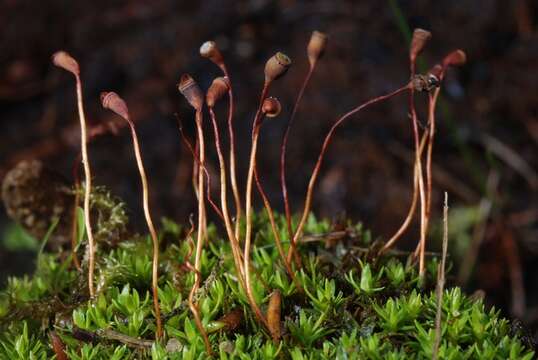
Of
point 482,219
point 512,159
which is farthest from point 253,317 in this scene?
point 512,159

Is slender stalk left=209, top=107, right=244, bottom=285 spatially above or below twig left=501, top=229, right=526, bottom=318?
above

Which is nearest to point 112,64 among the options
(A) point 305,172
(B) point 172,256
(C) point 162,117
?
(C) point 162,117

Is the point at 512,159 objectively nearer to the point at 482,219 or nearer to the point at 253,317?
the point at 482,219

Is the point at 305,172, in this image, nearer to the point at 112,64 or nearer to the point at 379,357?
the point at 112,64

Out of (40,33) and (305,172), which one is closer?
(305,172)

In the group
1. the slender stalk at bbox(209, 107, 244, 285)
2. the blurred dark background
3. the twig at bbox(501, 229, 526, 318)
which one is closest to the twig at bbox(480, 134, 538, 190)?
the blurred dark background

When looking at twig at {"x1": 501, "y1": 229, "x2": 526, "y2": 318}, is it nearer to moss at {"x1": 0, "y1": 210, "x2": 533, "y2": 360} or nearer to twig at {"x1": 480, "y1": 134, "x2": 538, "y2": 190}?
twig at {"x1": 480, "y1": 134, "x2": 538, "y2": 190}

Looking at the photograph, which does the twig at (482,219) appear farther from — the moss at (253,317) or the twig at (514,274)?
the moss at (253,317)
